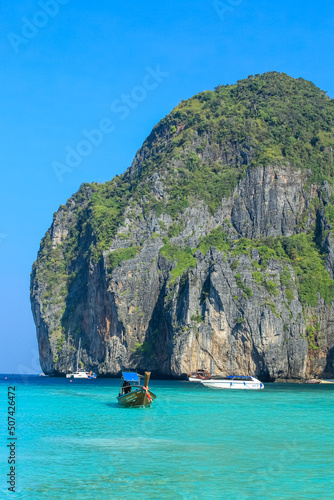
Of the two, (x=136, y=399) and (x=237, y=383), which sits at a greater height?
(x=237, y=383)

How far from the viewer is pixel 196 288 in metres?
86.6

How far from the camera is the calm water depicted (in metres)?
18.7

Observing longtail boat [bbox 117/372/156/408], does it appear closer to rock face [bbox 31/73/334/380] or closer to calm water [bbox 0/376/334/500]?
calm water [bbox 0/376/334/500]

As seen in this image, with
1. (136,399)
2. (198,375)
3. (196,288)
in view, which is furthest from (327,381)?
(136,399)

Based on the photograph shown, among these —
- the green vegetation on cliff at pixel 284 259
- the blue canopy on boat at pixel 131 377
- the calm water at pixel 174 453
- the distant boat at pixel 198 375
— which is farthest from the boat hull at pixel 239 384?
the blue canopy on boat at pixel 131 377

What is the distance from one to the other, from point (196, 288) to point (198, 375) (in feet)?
42.8

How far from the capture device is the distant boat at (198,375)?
7750 centimetres

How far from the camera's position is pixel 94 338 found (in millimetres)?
105188

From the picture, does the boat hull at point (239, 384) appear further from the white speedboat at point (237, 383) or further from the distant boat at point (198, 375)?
the distant boat at point (198, 375)

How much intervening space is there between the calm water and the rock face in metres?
41.5

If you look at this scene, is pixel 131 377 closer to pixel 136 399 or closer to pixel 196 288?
pixel 136 399

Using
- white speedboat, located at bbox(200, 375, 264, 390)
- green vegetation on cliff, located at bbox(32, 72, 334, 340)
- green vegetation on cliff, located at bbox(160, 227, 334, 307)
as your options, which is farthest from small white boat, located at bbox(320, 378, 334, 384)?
white speedboat, located at bbox(200, 375, 264, 390)

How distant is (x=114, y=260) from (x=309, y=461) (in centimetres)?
7770

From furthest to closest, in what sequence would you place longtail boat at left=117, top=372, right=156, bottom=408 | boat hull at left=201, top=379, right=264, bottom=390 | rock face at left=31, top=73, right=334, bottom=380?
rock face at left=31, top=73, right=334, bottom=380
boat hull at left=201, top=379, right=264, bottom=390
longtail boat at left=117, top=372, right=156, bottom=408
